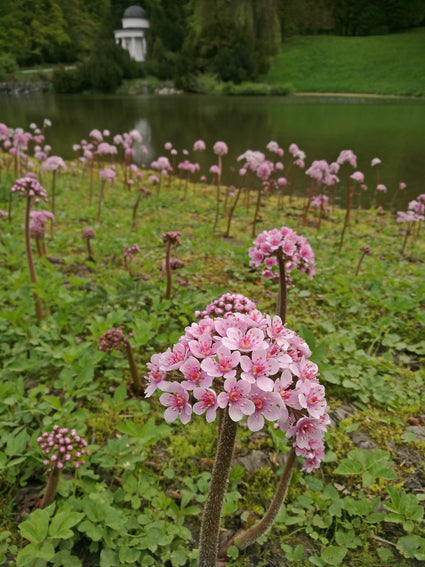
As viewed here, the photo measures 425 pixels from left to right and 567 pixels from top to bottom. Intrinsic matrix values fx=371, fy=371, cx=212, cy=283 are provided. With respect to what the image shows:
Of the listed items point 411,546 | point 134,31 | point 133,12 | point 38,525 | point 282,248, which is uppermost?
point 133,12

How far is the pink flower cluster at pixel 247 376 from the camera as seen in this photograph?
1.08 metres

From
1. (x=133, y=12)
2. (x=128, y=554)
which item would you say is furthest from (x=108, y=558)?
(x=133, y=12)

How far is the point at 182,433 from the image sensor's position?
7.66ft

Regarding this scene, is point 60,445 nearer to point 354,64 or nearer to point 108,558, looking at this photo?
point 108,558

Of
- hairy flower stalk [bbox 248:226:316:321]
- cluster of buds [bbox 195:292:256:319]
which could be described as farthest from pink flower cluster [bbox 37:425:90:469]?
hairy flower stalk [bbox 248:226:316:321]

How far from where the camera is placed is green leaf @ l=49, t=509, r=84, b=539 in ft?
4.90

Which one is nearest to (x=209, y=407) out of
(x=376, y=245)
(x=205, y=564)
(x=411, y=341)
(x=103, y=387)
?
(x=205, y=564)

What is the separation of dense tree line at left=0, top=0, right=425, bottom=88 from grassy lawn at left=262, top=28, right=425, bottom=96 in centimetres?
315

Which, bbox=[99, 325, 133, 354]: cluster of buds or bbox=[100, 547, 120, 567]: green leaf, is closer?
bbox=[100, 547, 120, 567]: green leaf

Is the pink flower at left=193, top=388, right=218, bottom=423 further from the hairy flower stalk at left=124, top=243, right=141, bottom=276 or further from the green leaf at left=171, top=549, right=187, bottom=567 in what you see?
the hairy flower stalk at left=124, top=243, right=141, bottom=276

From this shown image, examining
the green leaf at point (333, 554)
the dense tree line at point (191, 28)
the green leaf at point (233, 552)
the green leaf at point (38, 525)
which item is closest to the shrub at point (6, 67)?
the dense tree line at point (191, 28)

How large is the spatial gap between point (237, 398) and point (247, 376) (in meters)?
0.07

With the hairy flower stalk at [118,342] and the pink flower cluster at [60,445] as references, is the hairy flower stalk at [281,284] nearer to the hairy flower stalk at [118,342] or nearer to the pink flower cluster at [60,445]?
the hairy flower stalk at [118,342]

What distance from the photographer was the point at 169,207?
26.0ft
